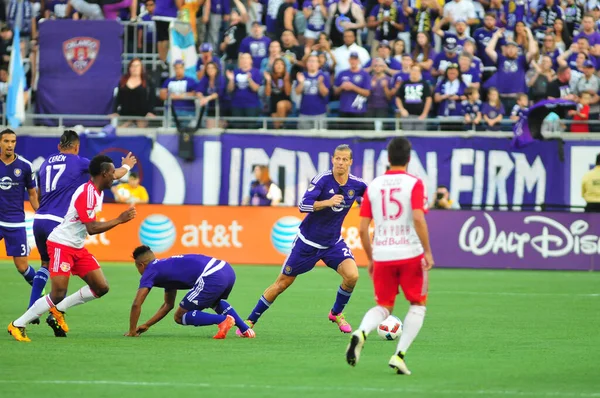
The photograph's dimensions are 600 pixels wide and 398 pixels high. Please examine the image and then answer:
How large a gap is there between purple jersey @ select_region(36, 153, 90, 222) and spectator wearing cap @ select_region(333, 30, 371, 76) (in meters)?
13.4

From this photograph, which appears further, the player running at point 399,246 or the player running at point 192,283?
the player running at point 192,283

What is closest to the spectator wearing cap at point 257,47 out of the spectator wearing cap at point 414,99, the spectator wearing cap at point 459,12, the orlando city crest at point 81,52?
the spectator wearing cap at point 414,99

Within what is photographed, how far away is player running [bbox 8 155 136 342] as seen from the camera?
1246 cm

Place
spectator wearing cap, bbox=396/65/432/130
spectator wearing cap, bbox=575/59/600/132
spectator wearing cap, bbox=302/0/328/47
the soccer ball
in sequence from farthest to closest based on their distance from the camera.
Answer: spectator wearing cap, bbox=302/0/328/47 → spectator wearing cap, bbox=396/65/432/130 → spectator wearing cap, bbox=575/59/600/132 → the soccer ball

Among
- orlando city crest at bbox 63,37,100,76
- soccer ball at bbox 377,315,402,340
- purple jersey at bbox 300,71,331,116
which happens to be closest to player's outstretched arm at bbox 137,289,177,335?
soccer ball at bbox 377,315,402,340

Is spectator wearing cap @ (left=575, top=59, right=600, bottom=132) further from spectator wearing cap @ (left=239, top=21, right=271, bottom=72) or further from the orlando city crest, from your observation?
the orlando city crest

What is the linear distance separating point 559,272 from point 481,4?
6.93 metres

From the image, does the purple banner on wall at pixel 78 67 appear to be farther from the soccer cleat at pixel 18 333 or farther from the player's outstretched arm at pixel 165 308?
the soccer cleat at pixel 18 333

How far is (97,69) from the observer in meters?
27.5

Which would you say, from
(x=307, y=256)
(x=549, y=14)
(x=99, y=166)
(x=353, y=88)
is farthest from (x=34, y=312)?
(x=549, y=14)

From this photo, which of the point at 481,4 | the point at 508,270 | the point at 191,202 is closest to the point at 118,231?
the point at 191,202

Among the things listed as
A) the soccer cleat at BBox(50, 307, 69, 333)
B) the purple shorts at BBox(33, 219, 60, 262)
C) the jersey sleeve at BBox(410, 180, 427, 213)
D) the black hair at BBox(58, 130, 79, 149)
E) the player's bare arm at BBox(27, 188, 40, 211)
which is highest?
the black hair at BBox(58, 130, 79, 149)

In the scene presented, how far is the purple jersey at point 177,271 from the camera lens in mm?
12531

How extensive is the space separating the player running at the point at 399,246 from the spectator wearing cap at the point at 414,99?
15488 mm
